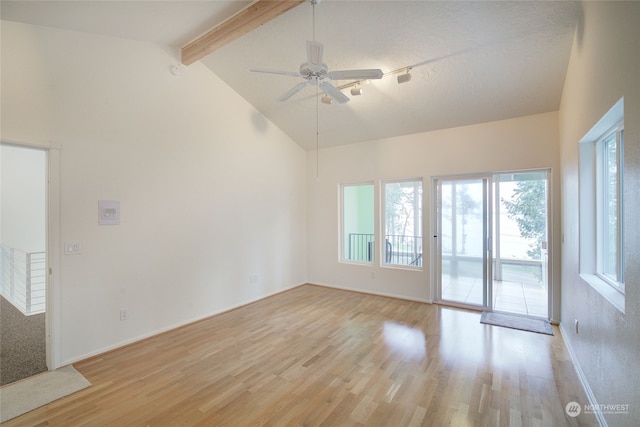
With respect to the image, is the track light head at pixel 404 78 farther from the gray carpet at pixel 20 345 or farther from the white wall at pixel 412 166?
the gray carpet at pixel 20 345

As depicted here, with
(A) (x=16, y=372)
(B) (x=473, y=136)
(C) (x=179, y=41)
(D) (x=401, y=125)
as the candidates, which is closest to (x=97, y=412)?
(A) (x=16, y=372)

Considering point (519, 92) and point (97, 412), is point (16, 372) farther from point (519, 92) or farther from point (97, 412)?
point (519, 92)

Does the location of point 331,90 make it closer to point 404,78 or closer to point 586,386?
point 404,78

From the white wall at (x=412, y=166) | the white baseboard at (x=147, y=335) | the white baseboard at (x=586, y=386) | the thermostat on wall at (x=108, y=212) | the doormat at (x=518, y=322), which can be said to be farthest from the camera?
the white wall at (x=412, y=166)

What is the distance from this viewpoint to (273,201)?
5254 mm

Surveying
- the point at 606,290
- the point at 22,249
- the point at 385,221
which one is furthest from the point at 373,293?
the point at 22,249

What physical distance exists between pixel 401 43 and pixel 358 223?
3.35 m

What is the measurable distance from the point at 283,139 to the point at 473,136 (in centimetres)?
331

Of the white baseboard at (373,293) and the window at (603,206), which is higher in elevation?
the window at (603,206)

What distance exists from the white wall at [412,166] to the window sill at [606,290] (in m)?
1.55

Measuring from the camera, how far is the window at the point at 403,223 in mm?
4879

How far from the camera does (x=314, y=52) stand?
2.29 m

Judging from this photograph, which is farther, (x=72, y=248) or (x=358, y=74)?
(x=72, y=248)

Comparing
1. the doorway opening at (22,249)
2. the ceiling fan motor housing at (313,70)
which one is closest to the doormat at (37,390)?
the doorway opening at (22,249)
